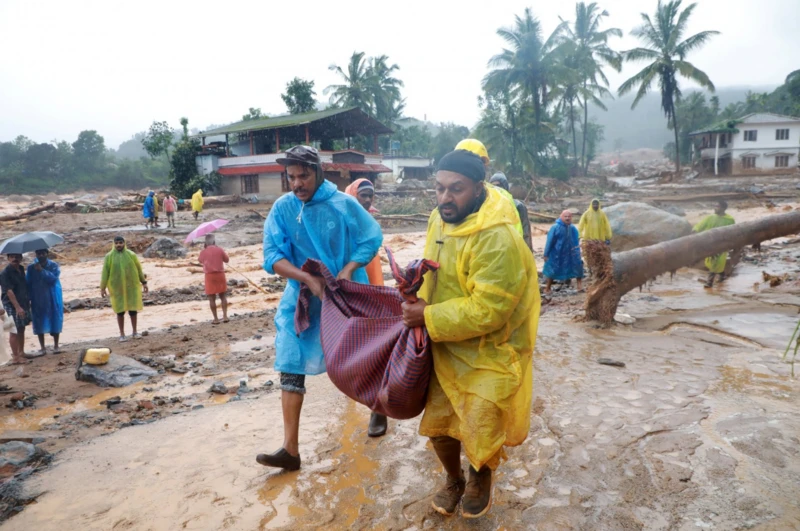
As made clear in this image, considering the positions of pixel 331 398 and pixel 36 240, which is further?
pixel 36 240

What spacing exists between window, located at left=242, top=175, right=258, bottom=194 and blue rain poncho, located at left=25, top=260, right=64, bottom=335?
81.4ft

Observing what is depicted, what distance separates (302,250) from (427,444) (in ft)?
4.50

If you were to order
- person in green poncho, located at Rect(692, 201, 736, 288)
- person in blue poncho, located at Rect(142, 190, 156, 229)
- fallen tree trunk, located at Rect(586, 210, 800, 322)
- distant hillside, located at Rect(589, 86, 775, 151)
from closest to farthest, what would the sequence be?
fallen tree trunk, located at Rect(586, 210, 800, 322) < person in green poncho, located at Rect(692, 201, 736, 288) < person in blue poncho, located at Rect(142, 190, 156, 229) < distant hillside, located at Rect(589, 86, 775, 151)

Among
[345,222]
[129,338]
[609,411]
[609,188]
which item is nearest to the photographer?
[345,222]

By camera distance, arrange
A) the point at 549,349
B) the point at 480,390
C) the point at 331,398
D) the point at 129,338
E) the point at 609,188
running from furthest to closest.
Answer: the point at 609,188 → the point at 129,338 → the point at 549,349 → the point at 331,398 → the point at 480,390

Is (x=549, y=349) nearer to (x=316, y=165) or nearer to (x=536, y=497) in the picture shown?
(x=536, y=497)

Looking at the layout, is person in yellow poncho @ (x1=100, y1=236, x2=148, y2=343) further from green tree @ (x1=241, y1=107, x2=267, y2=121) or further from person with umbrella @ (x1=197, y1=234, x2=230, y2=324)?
green tree @ (x1=241, y1=107, x2=267, y2=121)

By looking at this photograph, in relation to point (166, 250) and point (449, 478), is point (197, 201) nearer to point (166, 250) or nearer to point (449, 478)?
point (166, 250)

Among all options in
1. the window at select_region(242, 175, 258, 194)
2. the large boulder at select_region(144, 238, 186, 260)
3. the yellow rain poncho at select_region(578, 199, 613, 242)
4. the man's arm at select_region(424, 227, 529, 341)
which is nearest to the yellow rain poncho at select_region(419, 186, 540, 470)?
the man's arm at select_region(424, 227, 529, 341)

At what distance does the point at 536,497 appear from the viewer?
2633 mm

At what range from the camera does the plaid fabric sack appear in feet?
7.21

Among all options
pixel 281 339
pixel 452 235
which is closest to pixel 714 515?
pixel 452 235

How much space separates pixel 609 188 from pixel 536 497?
32645 millimetres

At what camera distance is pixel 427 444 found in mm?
3268
